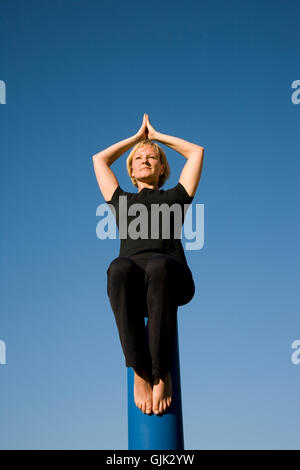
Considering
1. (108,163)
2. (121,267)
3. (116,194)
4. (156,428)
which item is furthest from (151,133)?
(156,428)

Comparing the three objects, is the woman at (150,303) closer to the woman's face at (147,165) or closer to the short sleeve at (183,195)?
the short sleeve at (183,195)

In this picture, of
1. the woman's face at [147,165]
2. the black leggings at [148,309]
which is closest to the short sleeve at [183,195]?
the woman's face at [147,165]

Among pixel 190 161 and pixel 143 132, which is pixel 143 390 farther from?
pixel 143 132

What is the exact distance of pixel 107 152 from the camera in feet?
17.1

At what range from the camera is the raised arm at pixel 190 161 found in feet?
16.5

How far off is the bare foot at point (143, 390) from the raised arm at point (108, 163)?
5.60 feet

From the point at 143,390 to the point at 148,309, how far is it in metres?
0.65

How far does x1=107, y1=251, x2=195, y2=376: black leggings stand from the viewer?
162 inches

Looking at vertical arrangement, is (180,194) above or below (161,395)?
above

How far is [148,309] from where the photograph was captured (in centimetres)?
421

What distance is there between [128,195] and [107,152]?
488 mm

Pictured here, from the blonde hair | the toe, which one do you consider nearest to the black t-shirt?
the blonde hair
